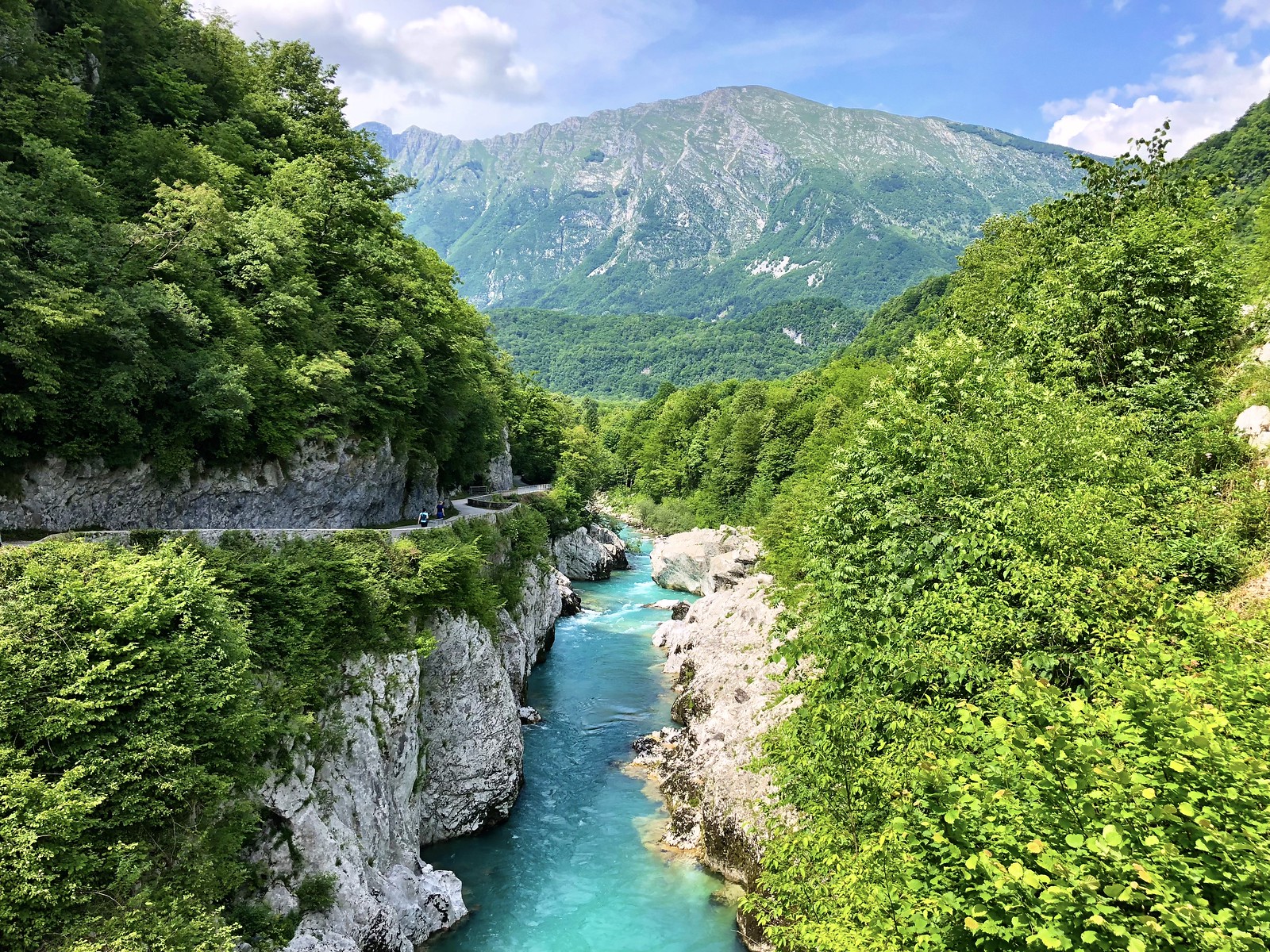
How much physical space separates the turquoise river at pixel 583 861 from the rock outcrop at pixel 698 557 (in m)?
16.8

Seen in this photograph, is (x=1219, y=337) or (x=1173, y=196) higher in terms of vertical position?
(x=1173, y=196)

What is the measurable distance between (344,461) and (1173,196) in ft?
103

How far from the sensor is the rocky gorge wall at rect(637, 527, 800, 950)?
18500 millimetres

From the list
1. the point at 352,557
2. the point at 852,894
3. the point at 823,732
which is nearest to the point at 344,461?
the point at 352,557

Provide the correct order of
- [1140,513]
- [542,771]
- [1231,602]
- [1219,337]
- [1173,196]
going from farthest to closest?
[542,771]
[1173,196]
[1219,337]
[1140,513]
[1231,602]

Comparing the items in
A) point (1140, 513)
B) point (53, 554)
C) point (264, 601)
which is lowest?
point (264, 601)

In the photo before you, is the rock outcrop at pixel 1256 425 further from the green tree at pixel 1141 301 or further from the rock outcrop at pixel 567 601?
the rock outcrop at pixel 567 601

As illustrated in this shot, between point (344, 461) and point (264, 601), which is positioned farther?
point (344, 461)

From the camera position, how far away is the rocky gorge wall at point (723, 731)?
18500 mm

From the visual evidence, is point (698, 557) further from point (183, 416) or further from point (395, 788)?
point (183, 416)

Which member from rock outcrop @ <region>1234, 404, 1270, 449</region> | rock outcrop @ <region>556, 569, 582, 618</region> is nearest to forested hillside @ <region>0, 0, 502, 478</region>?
rock outcrop @ <region>556, 569, 582, 618</region>

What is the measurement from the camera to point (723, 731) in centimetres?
2255

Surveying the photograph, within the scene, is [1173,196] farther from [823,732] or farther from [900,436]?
[823,732]

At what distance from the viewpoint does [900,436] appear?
662 inches
